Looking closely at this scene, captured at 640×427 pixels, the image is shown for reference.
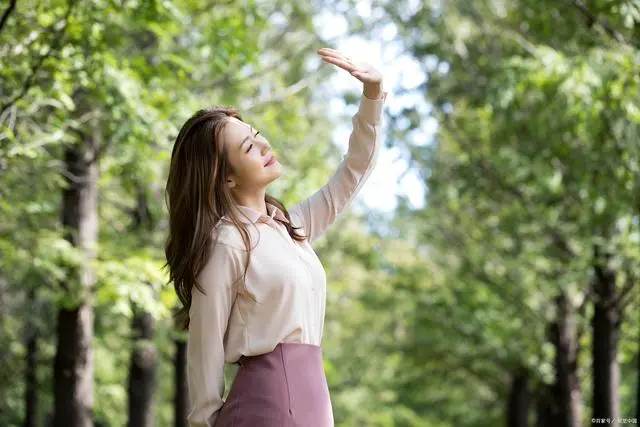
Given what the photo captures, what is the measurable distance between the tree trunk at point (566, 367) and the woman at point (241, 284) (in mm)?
14623

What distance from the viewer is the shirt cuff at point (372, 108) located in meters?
3.50

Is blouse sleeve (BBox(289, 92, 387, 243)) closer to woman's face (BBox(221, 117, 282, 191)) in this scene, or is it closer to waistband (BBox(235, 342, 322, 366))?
woman's face (BBox(221, 117, 282, 191))

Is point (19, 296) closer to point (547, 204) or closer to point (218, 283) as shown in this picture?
point (547, 204)

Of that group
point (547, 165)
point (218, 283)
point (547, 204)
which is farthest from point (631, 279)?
point (218, 283)

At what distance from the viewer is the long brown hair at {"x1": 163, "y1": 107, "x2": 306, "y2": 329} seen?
3.16 m

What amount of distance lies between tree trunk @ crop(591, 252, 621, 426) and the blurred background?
31mm

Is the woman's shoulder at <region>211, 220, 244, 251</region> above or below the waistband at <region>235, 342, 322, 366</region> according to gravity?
above

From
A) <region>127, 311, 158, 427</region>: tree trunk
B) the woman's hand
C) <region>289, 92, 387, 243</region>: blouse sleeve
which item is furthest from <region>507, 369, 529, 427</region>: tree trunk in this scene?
the woman's hand

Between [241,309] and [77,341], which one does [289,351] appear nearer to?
[241,309]

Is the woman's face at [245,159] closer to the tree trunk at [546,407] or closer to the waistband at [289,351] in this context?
the waistband at [289,351]

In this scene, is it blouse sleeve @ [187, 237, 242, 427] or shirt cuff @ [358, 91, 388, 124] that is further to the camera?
shirt cuff @ [358, 91, 388, 124]

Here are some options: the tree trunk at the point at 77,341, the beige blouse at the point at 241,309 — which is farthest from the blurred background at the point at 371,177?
the beige blouse at the point at 241,309

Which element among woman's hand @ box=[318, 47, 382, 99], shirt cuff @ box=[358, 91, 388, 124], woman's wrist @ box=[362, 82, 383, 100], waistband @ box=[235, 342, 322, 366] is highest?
woman's hand @ box=[318, 47, 382, 99]

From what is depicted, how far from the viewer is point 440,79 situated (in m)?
13.9
